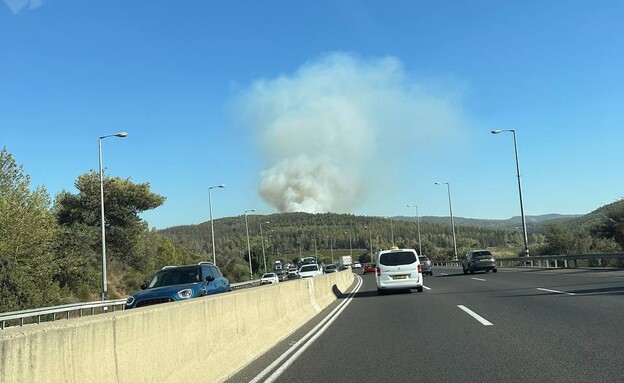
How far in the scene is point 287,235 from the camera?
6737 inches

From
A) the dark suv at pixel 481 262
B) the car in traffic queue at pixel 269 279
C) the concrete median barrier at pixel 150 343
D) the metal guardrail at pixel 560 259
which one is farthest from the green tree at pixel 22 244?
the metal guardrail at pixel 560 259

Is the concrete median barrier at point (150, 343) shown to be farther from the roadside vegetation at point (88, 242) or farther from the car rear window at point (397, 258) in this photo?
the roadside vegetation at point (88, 242)

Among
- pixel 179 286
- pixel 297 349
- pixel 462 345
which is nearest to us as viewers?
pixel 462 345

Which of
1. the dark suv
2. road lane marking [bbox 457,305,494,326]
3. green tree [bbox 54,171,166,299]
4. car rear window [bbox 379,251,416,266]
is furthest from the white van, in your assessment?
green tree [bbox 54,171,166,299]

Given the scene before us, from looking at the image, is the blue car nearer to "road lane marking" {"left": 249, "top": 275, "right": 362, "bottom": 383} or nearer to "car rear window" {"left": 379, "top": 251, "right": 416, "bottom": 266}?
"road lane marking" {"left": 249, "top": 275, "right": 362, "bottom": 383}

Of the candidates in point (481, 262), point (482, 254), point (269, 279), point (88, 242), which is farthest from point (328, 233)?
point (481, 262)

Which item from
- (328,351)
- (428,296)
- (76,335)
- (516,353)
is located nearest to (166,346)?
(76,335)

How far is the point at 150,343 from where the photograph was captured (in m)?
5.80

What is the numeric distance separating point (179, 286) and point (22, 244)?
672 inches

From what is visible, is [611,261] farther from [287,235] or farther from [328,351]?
[287,235]

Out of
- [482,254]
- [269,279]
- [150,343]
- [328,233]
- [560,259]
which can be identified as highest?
[328,233]

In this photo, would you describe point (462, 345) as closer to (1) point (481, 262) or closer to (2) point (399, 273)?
(2) point (399, 273)

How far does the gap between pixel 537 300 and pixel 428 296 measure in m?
4.82

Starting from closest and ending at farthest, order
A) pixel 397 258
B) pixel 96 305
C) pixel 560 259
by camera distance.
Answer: pixel 397 258, pixel 96 305, pixel 560 259
